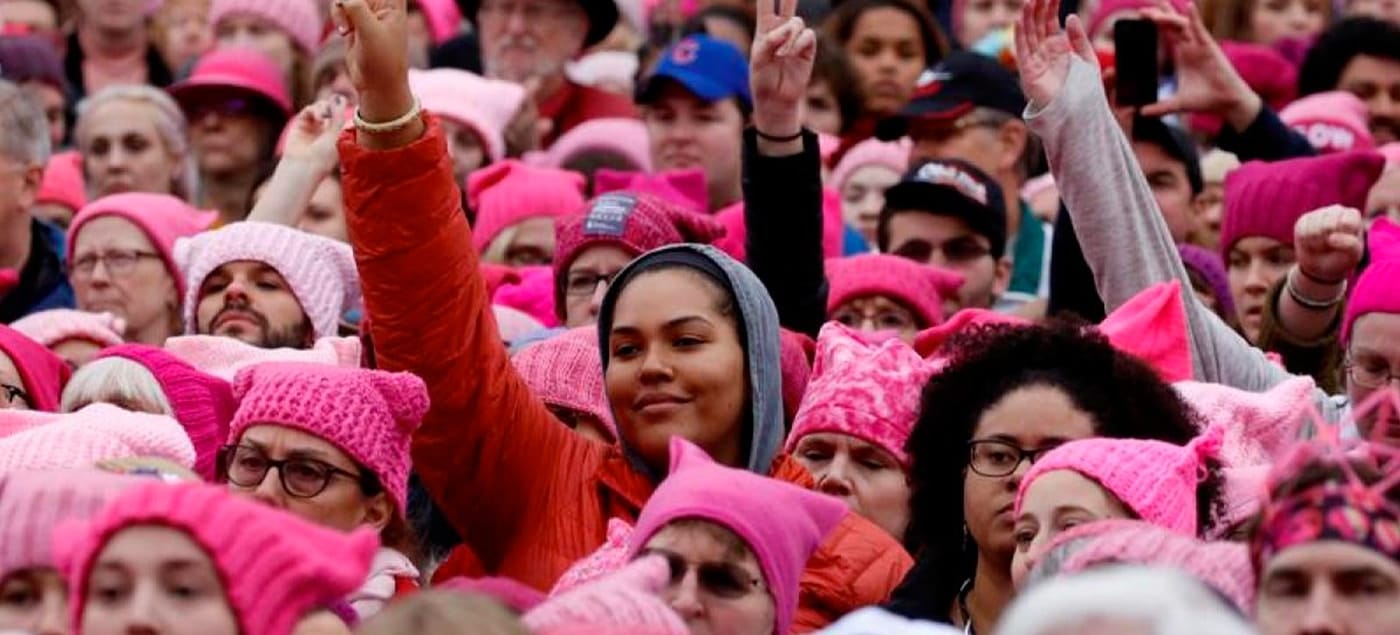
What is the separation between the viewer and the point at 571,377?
903cm

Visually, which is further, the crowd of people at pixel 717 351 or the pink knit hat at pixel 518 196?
the pink knit hat at pixel 518 196

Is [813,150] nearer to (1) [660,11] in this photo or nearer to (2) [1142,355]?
(2) [1142,355]

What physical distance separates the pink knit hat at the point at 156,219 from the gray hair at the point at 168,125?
1.37 metres

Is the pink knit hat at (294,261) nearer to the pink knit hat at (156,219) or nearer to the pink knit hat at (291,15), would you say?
the pink knit hat at (156,219)

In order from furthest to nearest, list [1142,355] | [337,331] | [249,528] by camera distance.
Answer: [337,331] → [1142,355] → [249,528]

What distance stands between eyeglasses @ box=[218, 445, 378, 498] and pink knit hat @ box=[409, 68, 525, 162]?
4.65 meters

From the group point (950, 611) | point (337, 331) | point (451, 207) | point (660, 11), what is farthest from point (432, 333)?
point (660, 11)

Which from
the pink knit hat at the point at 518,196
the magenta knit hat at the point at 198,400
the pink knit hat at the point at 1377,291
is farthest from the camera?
the pink knit hat at the point at 518,196

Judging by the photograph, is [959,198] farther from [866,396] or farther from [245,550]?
[245,550]

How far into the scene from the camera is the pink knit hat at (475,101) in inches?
509

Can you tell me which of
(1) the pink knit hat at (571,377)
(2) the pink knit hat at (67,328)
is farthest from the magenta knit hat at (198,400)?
(2) the pink knit hat at (67,328)

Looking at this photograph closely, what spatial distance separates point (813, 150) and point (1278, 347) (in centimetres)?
155

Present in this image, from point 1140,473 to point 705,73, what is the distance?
5.05 m

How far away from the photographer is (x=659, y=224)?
33.6 feet
